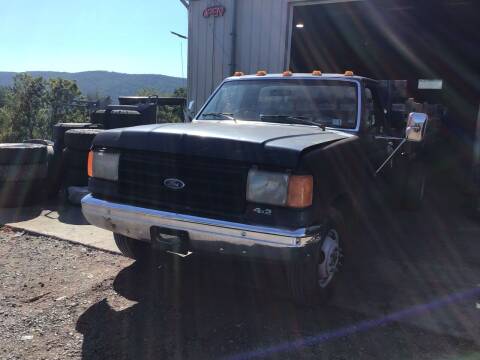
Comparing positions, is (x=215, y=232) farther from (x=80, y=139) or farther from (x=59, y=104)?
(x=59, y=104)

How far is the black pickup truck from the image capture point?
296 centimetres

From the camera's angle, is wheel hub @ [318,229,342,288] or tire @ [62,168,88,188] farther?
tire @ [62,168,88,188]

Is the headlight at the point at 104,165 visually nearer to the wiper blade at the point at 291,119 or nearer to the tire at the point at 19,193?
the wiper blade at the point at 291,119

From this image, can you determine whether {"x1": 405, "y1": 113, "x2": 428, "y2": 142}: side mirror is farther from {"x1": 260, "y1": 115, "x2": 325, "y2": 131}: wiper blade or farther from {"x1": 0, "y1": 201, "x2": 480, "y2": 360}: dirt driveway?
{"x1": 0, "y1": 201, "x2": 480, "y2": 360}: dirt driveway

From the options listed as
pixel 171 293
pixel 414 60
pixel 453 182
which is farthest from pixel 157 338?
pixel 414 60

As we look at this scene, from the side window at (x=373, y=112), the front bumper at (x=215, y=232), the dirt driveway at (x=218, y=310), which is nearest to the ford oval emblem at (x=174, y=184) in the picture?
the front bumper at (x=215, y=232)

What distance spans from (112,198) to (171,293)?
0.97 m

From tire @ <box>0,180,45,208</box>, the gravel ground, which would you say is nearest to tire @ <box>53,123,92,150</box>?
tire @ <box>0,180,45,208</box>

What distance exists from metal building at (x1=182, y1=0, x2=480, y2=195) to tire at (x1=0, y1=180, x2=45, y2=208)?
4.36 meters

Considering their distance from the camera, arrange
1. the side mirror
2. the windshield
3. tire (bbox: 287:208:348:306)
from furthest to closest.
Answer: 1. the windshield
2. the side mirror
3. tire (bbox: 287:208:348:306)

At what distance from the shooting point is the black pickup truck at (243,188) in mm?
2965

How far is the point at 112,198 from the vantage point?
11.8 feet

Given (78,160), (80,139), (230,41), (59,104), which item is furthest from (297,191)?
(59,104)

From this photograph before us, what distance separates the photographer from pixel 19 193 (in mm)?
6520
